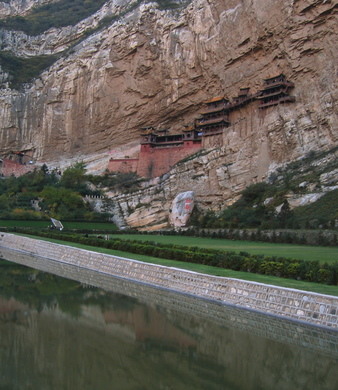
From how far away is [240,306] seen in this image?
42.0ft

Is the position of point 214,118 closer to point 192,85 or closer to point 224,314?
point 192,85

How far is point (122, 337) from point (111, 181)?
42766mm

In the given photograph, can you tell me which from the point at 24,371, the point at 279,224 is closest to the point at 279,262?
the point at 24,371

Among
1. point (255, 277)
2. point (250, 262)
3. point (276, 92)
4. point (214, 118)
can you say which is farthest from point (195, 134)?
point (255, 277)

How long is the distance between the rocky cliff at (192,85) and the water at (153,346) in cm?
2971

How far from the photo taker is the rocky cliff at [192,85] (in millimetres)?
41469

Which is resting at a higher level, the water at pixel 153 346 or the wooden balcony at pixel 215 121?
the wooden balcony at pixel 215 121

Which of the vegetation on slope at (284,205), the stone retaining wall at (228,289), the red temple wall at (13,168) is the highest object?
the red temple wall at (13,168)

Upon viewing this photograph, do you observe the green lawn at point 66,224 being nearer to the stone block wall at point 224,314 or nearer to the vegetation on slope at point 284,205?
the vegetation on slope at point 284,205

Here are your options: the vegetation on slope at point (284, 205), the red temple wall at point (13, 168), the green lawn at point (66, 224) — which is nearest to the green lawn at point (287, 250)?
the vegetation on slope at point (284, 205)

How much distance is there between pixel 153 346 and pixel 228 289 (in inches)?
170

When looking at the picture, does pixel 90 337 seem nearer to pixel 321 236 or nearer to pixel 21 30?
pixel 321 236

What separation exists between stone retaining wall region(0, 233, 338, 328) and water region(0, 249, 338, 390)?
293 mm

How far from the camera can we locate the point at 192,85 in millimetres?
53469
